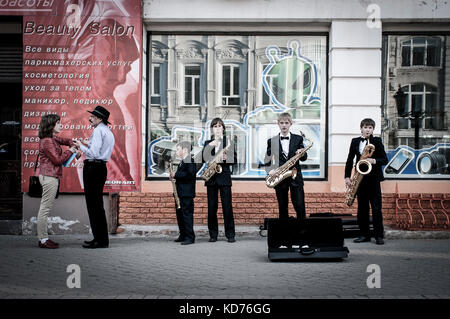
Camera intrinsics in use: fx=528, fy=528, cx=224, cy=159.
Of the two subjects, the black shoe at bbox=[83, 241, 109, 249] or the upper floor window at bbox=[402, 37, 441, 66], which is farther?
the upper floor window at bbox=[402, 37, 441, 66]

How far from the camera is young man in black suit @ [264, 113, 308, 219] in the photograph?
871cm

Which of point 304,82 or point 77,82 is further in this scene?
A: point 304,82

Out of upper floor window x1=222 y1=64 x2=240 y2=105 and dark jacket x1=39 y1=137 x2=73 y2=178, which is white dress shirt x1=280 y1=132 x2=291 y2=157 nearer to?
upper floor window x1=222 y1=64 x2=240 y2=105

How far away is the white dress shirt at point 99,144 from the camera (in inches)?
328

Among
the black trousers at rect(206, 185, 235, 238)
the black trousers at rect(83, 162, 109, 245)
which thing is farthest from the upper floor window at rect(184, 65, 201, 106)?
the black trousers at rect(83, 162, 109, 245)

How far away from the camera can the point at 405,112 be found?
11.0 m

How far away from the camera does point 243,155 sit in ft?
36.3

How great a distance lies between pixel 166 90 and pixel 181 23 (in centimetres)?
140

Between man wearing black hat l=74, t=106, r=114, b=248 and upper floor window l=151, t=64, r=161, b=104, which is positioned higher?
upper floor window l=151, t=64, r=161, b=104

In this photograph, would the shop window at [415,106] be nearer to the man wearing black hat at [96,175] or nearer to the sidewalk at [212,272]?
the sidewalk at [212,272]

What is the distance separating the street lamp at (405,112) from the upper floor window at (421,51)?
62 cm

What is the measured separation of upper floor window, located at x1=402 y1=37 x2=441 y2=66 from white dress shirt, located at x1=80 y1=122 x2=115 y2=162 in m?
6.36
